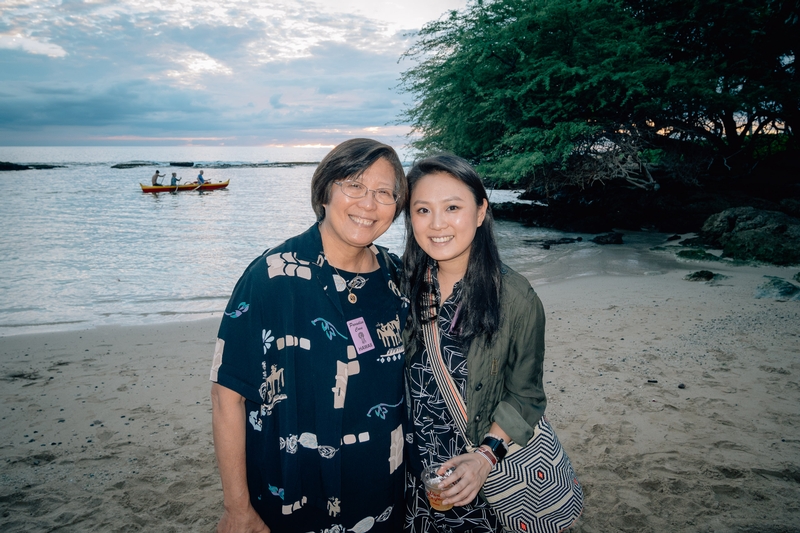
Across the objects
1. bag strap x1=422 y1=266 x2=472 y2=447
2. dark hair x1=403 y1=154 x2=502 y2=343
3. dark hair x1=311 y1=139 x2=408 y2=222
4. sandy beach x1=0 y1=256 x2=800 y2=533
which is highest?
dark hair x1=311 y1=139 x2=408 y2=222

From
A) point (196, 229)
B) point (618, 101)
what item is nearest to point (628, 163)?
point (618, 101)

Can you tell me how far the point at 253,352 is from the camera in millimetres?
1771

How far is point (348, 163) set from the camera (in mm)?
2061

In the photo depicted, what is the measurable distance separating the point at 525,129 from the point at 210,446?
13.2 meters

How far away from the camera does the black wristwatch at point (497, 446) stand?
204 cm

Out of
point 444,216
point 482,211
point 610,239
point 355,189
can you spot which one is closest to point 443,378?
point 444,216

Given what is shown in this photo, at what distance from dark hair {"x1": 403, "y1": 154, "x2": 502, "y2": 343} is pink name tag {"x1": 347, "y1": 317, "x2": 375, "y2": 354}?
1.10ft

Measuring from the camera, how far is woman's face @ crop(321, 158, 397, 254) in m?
2.05

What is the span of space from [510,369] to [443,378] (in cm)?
33

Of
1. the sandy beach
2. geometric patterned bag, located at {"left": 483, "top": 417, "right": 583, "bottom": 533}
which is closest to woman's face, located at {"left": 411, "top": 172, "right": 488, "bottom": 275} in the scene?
geometric patterned bag, located at {"left": 483, "top": 417, "right": 583, "bottom": 533}

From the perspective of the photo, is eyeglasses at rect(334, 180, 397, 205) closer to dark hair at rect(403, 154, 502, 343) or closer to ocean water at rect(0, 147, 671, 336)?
dark hair at rect(403, 154, 502, 343)

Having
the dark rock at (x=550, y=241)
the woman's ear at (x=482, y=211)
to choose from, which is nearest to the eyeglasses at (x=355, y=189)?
the woman's ear at (x=482, y=211)

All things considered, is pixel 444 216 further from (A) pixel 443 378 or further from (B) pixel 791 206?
(B) pixel 791 206

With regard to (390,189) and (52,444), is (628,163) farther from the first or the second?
(52,444)
